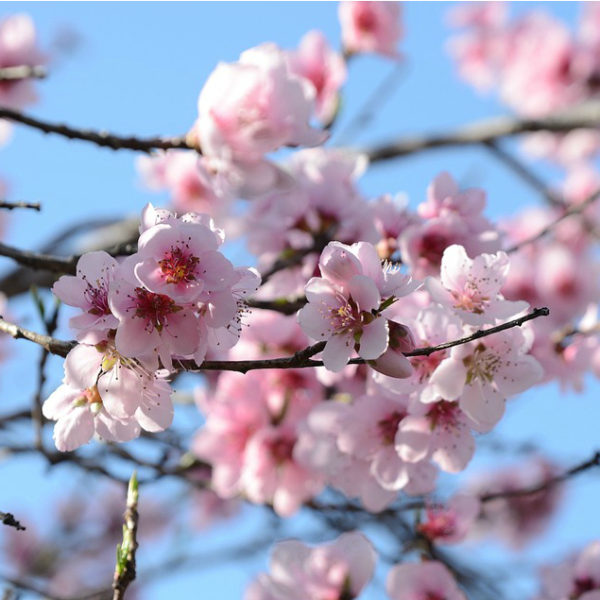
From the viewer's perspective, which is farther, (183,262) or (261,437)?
(261,437)

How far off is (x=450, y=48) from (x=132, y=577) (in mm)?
7236

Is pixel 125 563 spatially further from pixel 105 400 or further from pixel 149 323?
pixel 149 323

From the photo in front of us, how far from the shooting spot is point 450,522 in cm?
188

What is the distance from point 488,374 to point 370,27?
2.19 m

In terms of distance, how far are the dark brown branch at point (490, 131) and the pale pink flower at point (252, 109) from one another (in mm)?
2356

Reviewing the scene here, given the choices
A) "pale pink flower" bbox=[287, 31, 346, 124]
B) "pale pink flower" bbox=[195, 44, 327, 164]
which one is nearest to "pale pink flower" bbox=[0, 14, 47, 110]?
"pale pink flower" bbox=[287, 31, 346, 124]

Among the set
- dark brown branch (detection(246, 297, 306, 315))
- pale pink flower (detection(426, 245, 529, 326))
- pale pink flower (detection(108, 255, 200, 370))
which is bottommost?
pale pink flower (detection(108, 255, 200, 370))

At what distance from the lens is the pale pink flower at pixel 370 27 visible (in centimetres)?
311

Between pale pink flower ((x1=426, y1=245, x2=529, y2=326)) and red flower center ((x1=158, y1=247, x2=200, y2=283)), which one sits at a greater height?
pale pink flower ((x1=426, y1=245, x2=529, y2=326))

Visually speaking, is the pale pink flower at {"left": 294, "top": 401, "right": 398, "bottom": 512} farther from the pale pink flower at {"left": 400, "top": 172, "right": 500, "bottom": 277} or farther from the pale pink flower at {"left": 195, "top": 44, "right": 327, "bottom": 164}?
the pale pink flower at {"left": 195, "top": 44, "right": 327, "bottom": 164}

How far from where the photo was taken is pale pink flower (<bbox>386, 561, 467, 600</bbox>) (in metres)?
1.72

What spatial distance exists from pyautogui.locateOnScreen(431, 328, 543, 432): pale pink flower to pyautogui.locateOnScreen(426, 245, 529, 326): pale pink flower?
0.07 metres

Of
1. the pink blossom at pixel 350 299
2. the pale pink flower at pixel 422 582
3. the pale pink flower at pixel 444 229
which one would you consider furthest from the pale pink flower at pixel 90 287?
the pale pink flower at pixel 422 582

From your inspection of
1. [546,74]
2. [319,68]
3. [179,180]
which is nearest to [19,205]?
[319,68]
